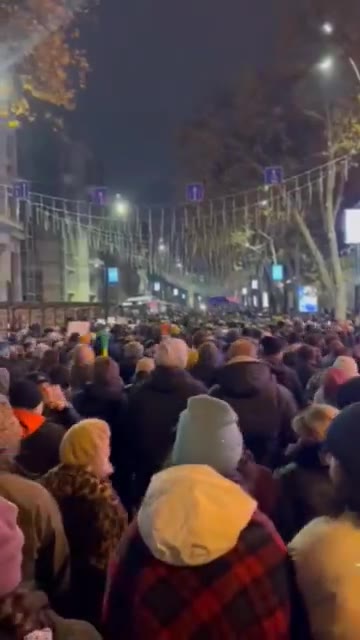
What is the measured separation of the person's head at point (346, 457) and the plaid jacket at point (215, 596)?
287mm

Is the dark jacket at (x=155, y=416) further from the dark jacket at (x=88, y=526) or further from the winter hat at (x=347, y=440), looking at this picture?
the winter hat at (x=347, y=440)

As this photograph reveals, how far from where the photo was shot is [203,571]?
3.04 m

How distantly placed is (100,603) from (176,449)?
2.99ft

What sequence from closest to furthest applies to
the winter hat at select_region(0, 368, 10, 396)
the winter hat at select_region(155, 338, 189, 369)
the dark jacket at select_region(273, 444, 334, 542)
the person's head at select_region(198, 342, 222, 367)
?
the dark jacket at select_region(273, 444, 334, 542), the winter hat at select_region(155, 338, 189, 369), the winter hat at select_region(0, 368, 10, 396), the person's head at select_region(198, 342, 222, 367)

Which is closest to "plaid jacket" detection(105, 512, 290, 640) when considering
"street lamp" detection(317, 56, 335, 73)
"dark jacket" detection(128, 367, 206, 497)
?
"dark jacket" detection(128, 367, 206, 497)

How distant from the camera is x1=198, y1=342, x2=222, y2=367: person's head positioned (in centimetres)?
1095

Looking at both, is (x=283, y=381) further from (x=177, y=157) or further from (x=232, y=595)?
(x=177, y=157)

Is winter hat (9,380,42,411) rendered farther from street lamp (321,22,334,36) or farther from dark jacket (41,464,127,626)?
street lamp (321,22,334,36)

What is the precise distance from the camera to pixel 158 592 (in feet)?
10.1

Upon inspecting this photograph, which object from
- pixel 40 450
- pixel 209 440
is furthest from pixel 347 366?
pixel 209 440

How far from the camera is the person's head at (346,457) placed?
3.27 m

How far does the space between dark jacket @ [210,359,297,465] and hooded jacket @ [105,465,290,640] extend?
4308 millimetres

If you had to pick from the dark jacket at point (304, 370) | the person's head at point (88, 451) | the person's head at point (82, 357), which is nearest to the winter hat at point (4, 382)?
the person's head at point (82, 357)

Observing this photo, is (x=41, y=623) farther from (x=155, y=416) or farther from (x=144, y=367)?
(x=144, y=367)
